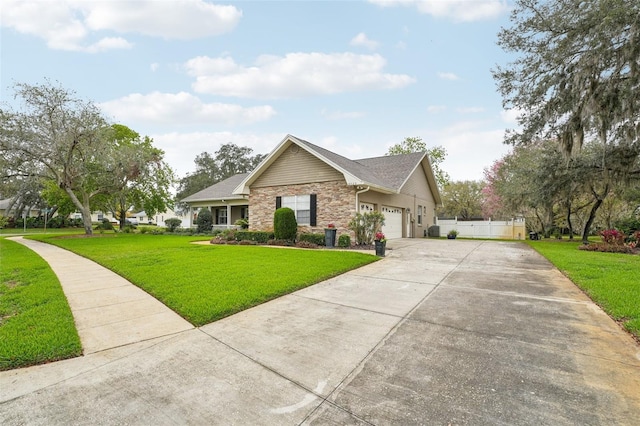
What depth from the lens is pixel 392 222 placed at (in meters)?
17.4

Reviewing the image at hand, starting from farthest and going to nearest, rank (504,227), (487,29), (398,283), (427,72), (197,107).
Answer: (504,227) < (197,107) < (427,72) < (487,29) < (398,283)

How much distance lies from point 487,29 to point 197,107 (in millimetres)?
14554

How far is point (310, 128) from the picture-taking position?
2167 cm

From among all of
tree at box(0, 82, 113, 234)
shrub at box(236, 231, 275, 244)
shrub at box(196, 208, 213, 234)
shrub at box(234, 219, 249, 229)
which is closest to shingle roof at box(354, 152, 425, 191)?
shrub at box(236, 231, 275, 244)

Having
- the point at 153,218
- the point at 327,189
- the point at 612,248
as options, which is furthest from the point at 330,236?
the point at 153,218

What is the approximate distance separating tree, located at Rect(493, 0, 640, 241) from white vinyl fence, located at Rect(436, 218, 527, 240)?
12.4m

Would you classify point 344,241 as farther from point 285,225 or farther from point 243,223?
point 243,223

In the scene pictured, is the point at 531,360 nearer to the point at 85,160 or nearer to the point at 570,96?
the point at 570,96

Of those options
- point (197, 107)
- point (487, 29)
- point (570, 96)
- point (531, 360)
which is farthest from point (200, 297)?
point (197, 107)

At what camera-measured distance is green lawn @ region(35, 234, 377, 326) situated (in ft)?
15.3

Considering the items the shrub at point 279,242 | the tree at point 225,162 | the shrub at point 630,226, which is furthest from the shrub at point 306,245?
the tree at point 225,162

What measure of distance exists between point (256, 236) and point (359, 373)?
1264cm

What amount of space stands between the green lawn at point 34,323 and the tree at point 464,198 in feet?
118

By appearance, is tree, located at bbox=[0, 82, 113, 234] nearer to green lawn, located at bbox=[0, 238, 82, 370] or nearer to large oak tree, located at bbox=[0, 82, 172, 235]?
large oak tree, located at bbox=[0, 82, 172, 235]
